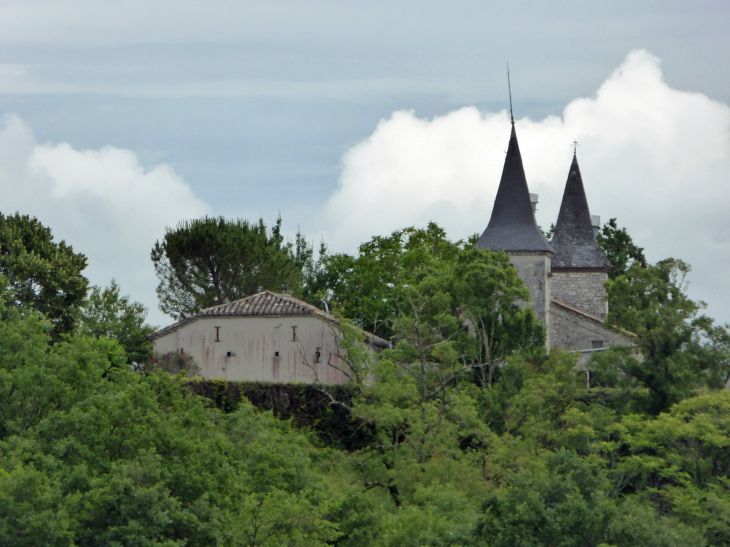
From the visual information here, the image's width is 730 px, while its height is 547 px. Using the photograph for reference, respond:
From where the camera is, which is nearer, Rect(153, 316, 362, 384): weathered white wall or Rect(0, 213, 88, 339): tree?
Rect(153, 316, 362, 384): weathered white wall

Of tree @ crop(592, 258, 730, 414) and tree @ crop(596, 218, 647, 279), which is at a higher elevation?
tree @ crop(596, 218, 647, 279)

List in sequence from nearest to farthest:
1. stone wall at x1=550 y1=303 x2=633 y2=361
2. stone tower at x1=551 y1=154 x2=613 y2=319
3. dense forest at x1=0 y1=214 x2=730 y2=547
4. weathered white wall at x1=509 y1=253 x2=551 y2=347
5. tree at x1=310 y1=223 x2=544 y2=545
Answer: dense forest at x1=0 y1=214 x2=730 y2=547 → tree at x1=310 y1=223 x2=544 y2=545 → weathered white wall at x1=509 y1=253 x2=551 y2=347 → stone wall at x1=550 y1=303 x2=633 y2=361 → stone tower at x1=551 y1=154 x2=613 y2=319

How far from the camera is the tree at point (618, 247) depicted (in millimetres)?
63844

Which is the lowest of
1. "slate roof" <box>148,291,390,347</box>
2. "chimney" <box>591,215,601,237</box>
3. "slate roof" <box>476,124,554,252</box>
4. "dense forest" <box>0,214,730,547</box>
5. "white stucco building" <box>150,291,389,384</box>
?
"dense forest" <box>0,214,730,547</box>

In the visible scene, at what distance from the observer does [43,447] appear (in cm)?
2473

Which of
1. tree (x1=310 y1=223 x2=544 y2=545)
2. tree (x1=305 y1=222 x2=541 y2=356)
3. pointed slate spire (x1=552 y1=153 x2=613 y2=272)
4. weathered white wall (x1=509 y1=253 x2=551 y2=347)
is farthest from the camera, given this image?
pointed slate spire (x1=552 y1=153 x2=613 y2=272)

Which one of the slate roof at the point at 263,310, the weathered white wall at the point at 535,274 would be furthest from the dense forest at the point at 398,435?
the weathered white wall at the point at 535,274

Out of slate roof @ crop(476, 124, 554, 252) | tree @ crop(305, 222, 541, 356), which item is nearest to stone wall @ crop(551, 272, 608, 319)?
tree @ crop(305, 222, 541, 356)

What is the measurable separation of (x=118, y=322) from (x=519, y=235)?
19775mm

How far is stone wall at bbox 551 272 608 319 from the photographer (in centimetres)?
5862

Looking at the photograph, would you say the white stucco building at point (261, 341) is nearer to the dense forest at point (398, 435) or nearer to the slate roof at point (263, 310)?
the slate roof at point (263, 310)

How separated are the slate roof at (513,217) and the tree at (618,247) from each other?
46.3ft

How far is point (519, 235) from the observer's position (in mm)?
50750

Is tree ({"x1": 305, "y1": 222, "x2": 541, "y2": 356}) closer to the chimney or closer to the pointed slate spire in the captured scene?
the pointed slate spire
